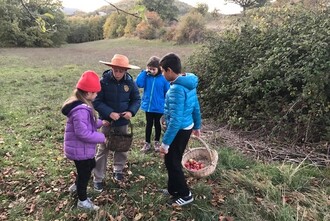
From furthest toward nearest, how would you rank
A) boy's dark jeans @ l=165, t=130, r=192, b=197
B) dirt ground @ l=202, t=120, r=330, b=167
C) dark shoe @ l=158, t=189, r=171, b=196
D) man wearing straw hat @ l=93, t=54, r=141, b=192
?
dirt ground @ l=202, t=120, r=330, b=167 < dark shoe @ l=158, t=189, r=171, b=196 < man wearing straw hat @ l=93, t=54, r=141, b=192 < boy's dark jeans @ l=165, t=130, r=192, b=197

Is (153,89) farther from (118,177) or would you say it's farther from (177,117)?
(177,117)

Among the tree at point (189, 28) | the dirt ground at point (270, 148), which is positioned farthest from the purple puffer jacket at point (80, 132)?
the tree at point (189, 28)

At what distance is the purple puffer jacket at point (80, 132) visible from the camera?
3398mm

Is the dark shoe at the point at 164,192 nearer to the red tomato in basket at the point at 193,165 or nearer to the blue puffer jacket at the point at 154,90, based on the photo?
the red tomato in basket at the point at 193,165

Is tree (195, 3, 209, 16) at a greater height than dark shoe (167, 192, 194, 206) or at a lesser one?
greater

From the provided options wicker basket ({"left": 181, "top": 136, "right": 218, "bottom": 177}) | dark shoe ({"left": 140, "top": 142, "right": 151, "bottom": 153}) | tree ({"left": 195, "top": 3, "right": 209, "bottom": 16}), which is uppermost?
tree ({"left": 195, "top": 3, "right": 209, "bottom": 16})

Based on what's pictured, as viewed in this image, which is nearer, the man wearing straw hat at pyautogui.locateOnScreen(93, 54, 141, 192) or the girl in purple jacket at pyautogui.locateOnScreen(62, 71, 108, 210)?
the girl in purple jacket at pyautogui.locateOnScreen(62, 71, 108, 210)

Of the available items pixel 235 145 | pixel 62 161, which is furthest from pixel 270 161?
pixel 62 161

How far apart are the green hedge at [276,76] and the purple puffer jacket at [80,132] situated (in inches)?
154

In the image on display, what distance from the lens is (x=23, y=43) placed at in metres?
36.7

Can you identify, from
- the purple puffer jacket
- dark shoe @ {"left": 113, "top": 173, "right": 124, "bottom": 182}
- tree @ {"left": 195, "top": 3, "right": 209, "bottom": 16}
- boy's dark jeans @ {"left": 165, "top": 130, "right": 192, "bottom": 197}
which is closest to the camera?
the purple puffer jacket

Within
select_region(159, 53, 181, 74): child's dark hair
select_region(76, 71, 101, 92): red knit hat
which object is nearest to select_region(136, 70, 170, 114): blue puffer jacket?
select_region(159, 53, 181, 74): child's dark hair

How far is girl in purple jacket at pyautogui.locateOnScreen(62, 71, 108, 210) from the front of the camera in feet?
11.2

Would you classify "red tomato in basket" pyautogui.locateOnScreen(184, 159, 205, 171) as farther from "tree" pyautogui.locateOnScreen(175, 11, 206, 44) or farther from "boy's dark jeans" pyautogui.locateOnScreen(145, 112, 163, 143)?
"tree" pyautogui.locateOnScreen(175, 11, 206, 44)
